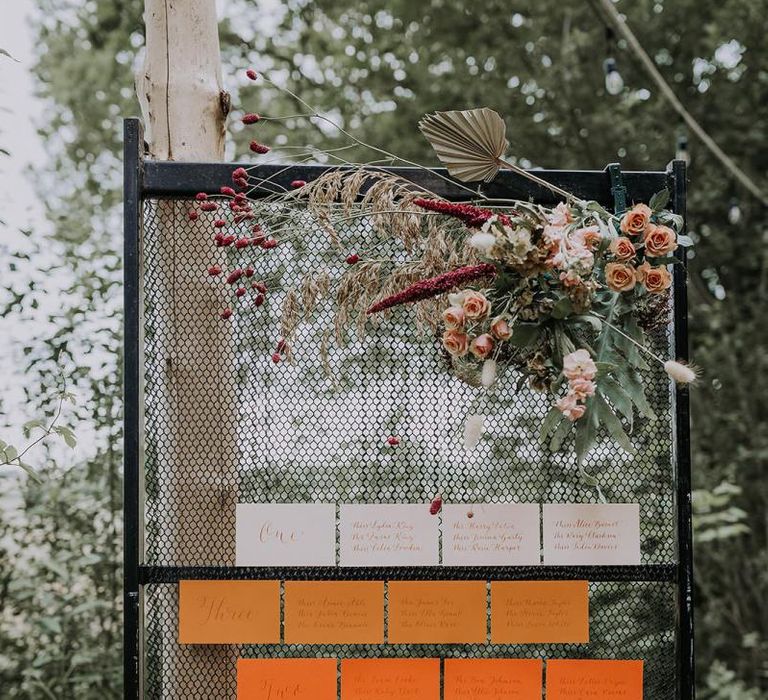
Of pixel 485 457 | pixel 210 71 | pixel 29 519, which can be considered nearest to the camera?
pixel 485 457

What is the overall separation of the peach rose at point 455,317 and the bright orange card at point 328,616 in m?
0.64

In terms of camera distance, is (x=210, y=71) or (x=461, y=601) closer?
(x=461, y=601)

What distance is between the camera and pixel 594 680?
5.41 feet

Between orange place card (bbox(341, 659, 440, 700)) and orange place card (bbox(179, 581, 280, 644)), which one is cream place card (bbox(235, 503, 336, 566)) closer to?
orange place card (bbox(179, 581, 280, 644))

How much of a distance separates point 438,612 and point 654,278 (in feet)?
2.76

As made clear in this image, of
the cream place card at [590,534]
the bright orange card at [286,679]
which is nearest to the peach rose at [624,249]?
the cream place card at [590,534]

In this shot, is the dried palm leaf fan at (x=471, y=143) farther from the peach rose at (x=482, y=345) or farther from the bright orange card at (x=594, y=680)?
the bright orange card at (x=594, y=680)

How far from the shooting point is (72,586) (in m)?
2.84

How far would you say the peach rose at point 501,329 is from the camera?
1410 mm

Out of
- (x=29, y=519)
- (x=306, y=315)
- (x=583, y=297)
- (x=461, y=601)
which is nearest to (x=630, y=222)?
(x=583, y=297)

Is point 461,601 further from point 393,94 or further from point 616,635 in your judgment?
point 393,94

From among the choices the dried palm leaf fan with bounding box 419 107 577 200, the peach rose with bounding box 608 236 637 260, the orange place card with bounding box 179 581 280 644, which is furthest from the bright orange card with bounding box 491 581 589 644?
the dried palm leaf fan with bounding box 419 107 577 200

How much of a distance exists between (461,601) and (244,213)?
967 mm

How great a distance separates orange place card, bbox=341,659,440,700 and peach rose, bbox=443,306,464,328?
772mm
